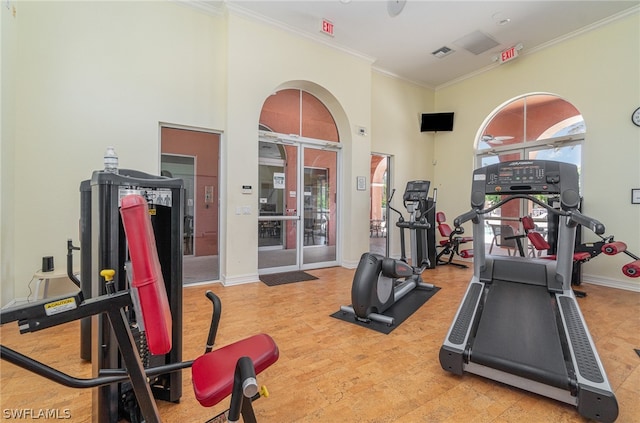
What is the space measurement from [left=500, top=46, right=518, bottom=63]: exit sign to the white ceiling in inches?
3.7

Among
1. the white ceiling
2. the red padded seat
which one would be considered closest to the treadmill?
the red padded seat

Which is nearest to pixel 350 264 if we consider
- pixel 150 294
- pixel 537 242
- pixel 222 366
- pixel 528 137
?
pixel 537 242

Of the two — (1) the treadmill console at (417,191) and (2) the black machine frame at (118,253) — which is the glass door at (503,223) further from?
(2) the black machine frame at (118,253)

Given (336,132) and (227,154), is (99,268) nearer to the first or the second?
(227,154)

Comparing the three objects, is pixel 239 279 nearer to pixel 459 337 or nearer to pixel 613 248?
pixel 459 337

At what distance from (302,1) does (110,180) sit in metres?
3.97

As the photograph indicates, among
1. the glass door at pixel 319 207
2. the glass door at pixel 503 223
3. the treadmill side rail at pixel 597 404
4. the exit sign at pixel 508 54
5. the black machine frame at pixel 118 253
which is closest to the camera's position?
the black machine frame at pixel 118 253

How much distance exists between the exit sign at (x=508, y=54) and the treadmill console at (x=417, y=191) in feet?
9.78

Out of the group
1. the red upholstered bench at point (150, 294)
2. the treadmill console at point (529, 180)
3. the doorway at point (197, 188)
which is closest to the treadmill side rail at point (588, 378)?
the treadmill console at point (529, 180)

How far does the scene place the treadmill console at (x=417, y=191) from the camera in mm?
4523

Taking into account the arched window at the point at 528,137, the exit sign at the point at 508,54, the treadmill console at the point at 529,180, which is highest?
the exit sign at the point at 508,54

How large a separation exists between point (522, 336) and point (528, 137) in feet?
15.9

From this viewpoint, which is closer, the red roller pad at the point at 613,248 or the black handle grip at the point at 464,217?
the black handle grip at the point at 464,217

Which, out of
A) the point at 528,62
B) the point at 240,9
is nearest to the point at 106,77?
the point at 240,9
